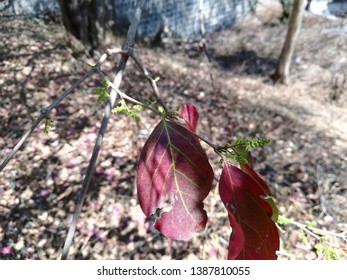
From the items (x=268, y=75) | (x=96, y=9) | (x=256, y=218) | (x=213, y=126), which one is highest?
(x=256, y=218)

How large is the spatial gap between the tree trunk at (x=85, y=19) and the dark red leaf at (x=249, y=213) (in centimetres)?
399

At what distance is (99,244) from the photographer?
2197mm

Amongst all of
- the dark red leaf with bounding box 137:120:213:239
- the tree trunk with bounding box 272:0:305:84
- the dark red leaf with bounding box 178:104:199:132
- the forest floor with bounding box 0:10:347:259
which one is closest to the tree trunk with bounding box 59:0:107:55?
the forest floor with bounding box 0:10:347:259

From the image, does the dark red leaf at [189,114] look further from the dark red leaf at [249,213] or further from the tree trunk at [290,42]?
the tree trunk at [290,42]

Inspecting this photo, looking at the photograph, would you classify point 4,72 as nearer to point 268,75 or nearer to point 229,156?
point 229,156

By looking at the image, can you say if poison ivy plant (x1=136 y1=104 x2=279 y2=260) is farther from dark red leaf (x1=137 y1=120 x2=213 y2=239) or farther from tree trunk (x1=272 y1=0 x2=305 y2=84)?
tree trunk (x1=272 y1=0 x2=305 y2=84)

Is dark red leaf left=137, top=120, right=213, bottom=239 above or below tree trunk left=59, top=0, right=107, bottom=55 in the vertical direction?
above

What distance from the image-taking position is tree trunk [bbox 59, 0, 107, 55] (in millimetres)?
3994

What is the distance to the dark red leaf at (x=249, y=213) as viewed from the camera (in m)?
0.49

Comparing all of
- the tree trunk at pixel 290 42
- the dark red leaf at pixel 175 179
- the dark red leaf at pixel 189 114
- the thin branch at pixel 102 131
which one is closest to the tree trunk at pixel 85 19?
the tree trunk at pixel 290 42

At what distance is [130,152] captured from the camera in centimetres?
293

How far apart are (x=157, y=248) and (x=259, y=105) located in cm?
297

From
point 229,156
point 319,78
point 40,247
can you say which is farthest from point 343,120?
point 229,156

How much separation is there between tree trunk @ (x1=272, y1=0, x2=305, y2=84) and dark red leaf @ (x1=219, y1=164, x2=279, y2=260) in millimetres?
5131
